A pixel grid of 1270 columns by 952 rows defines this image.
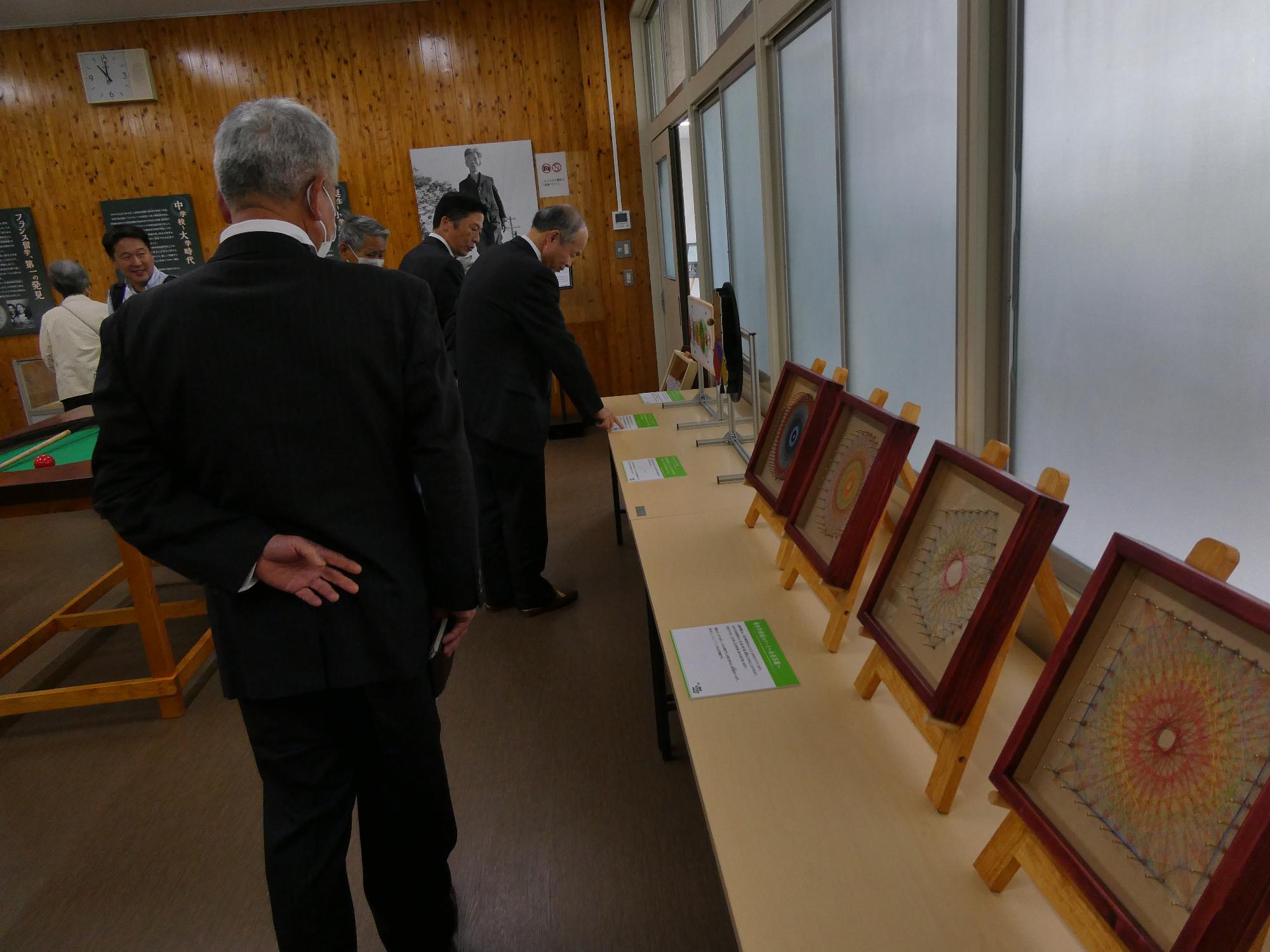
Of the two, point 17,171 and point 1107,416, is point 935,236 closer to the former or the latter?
point 1107,416

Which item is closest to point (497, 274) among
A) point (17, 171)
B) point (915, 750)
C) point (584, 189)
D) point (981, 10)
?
point (981, 10)

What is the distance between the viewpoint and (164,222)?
240 inches

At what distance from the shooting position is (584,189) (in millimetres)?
6340

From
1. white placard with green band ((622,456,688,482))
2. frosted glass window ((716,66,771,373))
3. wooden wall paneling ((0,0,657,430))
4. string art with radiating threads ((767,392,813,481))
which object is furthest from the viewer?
wooden wall paneling ((0,0,657,430))

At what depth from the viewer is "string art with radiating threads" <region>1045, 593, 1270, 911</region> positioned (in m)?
0.65

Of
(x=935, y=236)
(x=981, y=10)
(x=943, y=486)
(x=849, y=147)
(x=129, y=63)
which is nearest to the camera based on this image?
(x=943, y=486)

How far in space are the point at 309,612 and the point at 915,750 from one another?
0.92m

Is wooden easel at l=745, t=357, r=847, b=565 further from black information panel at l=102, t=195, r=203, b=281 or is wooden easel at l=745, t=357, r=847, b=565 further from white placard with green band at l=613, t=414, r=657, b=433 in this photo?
black information panel at l=102, t=195, r=203, b=281

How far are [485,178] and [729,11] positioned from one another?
317 centimetres

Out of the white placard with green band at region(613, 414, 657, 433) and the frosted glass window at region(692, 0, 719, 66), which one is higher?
the frosted glass window at region(692, 0, 719, 66)

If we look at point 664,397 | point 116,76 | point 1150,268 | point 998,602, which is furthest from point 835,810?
point 116,76

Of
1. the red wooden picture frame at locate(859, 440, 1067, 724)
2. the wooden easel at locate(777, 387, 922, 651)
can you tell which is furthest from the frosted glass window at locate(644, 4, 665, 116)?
the red wooden picture frame at locate(859, 440, 1067, 724)

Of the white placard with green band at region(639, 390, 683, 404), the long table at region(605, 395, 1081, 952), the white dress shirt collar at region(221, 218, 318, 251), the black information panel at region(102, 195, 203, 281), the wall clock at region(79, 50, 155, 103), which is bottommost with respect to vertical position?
the long table at region(605, 395, 1081, 952)

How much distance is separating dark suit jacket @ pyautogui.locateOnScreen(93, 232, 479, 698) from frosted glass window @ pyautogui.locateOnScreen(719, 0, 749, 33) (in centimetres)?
258
